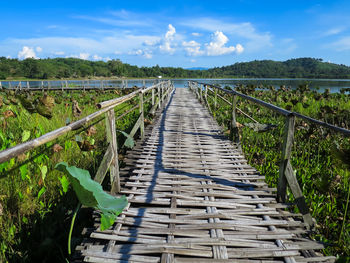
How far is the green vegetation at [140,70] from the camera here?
8775 centimetres

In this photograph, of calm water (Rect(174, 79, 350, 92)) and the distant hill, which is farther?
the distant hill

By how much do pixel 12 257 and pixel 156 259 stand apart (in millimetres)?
1293

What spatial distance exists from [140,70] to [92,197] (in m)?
119

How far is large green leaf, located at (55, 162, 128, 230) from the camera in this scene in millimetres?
1447

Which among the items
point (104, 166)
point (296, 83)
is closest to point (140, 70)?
point (296, 83)

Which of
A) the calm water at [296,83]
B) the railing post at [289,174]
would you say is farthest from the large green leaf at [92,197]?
the calm water at [296,83]

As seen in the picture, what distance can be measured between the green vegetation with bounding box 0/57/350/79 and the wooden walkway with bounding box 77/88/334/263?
301 feet

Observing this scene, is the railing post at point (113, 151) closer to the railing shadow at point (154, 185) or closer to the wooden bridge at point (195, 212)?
the wooden bridge at point (195, 212)

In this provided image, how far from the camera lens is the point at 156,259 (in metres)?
1.71

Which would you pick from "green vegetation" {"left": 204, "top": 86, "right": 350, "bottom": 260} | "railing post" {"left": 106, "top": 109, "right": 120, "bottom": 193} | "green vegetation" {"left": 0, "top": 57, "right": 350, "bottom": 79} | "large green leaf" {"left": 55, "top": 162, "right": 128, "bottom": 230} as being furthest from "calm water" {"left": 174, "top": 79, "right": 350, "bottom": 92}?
"green vegetation" {"left": 0, "top": 57, "right": 350, "bottom": 79}

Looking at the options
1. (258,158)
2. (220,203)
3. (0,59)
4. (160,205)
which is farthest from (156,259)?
(0,59)

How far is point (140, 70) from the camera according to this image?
116 m

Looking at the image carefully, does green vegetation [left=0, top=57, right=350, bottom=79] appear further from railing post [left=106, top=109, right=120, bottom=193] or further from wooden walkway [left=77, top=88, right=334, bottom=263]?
wooden walkway [left=77, top=88, right=334, bottom=263]

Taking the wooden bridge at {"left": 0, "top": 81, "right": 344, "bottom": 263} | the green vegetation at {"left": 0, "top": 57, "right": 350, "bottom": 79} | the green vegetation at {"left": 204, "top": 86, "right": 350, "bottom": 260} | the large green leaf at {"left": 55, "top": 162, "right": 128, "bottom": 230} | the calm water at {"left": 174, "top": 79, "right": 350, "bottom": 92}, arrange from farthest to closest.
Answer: the green vegetation at {"left": 0, "top": 57, "right": 350, "bottom": 79}, the calm water at {"left": 174, "top": 79, "right": 350, "bottom": 92}, the green vegetation at {"left": 204, "top": 86, "right": 350, "bottom": 260}, the wooden bridge at {"left": 0, "top": 81, "right": 344, "bottom": 263}, the large green leaf at {"left": 55, "top": 162, "right": 128, "bottom": 230}
